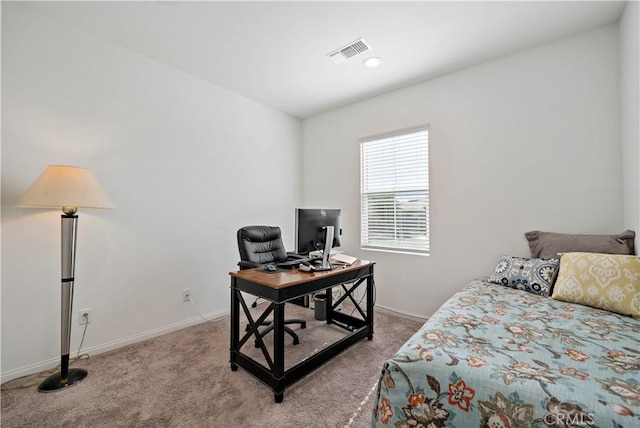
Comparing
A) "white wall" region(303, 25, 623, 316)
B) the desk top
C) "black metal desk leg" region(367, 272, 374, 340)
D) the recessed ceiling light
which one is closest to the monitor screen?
the desk top

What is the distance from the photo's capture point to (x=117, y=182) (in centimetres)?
241

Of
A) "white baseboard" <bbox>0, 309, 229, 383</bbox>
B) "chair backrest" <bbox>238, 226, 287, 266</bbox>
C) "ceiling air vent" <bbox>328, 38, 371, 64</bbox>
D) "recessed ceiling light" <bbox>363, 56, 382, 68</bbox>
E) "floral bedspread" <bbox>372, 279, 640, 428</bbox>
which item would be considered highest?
"recessed ceiling light" <bbox>363, 56, 382, 68</bbox>

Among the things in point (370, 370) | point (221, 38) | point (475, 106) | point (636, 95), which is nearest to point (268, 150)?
point (221, 38)

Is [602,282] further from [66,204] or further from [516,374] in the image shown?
[66,204]

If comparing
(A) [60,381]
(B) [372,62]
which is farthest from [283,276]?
(B) [372,62]

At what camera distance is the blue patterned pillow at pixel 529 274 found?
198cm

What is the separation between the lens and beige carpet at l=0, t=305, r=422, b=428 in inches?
61.4

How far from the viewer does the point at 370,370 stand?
2.05 m

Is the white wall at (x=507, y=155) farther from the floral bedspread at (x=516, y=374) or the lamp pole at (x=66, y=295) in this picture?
the lamp pole at (x=66, y=295)

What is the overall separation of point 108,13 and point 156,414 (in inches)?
114

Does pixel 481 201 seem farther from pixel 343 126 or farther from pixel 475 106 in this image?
pixel 343 126

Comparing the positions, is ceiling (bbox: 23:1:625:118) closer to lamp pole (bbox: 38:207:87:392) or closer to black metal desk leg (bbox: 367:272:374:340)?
lamp pole (bbox: 38:207:87:392)

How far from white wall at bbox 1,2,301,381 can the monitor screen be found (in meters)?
1.50

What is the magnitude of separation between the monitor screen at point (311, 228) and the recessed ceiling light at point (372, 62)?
158cm
